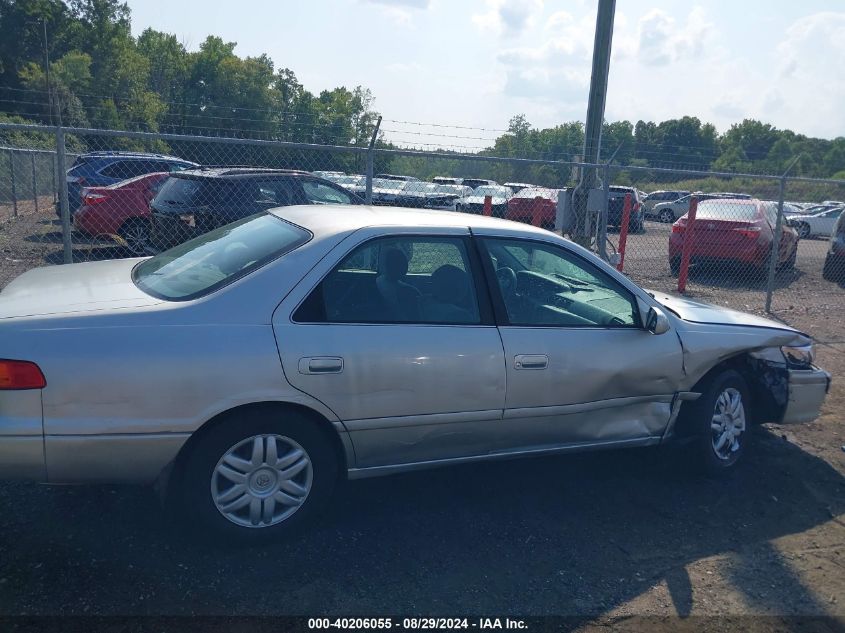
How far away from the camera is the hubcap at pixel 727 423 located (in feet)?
15.9

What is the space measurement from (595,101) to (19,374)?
7.87 m

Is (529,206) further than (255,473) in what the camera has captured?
Yes

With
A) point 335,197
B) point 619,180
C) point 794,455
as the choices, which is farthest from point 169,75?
point 794,455

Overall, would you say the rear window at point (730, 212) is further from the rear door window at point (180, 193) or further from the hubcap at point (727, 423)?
the hubcap at point (727, 423)

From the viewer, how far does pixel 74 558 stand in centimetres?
348

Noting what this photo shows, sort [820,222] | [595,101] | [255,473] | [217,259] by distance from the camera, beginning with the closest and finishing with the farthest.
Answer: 1. [255,473]
2. [217,259]
3. [595,101]
4. [820,222]

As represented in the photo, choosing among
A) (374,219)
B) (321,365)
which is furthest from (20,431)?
(374,219)

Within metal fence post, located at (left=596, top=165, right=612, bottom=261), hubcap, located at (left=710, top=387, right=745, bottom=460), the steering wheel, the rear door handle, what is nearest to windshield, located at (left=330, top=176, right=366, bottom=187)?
metal fence post, located at (left=596, top=165, right=612, bottom=261)

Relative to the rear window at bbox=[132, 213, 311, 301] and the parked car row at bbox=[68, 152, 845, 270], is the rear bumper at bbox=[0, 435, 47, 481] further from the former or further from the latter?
the parked car row at bbox=[68, 152, 845, 270]

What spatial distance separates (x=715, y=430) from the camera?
4.84 meters

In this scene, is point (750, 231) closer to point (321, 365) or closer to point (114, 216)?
point (114, 216)

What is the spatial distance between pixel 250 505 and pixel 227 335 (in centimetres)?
83

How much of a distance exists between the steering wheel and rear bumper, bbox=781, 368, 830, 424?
2.13m

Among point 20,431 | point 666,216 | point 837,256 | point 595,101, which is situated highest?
point 595,101
